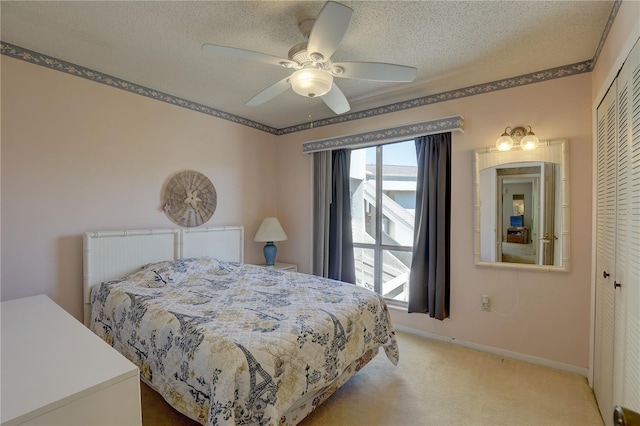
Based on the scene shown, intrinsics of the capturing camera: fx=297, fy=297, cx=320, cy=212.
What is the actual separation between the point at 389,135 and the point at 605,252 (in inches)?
80.3

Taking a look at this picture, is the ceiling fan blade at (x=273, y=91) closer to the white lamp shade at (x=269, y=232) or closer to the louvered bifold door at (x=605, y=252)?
the white lamp shade at (x=269, y=232)

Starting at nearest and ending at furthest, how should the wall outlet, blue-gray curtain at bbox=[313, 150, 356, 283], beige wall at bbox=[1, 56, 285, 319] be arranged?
beige wall at bbox=[1, 56, 285, 319] → the wall outlet → blue-gray curtain at bbox=[313, 150, 356, 283]

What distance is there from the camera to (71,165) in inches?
99.0

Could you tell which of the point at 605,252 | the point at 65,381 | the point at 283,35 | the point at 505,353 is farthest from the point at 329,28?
the point at 505,353

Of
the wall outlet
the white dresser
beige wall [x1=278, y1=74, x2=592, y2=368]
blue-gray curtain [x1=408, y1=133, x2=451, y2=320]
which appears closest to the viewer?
the white dresser

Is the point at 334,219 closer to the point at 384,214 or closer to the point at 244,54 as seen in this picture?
the point at 384,214

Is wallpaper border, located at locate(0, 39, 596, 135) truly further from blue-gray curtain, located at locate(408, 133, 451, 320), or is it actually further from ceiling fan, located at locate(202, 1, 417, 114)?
ceiling fan, located at locate(202, 1, 417, 114)

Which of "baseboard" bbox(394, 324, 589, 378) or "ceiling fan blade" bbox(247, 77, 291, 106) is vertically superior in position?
"ceiling fan blade" bbox(247, 77, 291, 106)

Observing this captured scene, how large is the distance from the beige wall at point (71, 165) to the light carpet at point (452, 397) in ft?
4.37

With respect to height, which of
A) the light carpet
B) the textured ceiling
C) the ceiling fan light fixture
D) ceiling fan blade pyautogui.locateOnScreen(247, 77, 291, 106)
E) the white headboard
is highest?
the textured ceiling

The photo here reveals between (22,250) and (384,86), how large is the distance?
3.36 meters

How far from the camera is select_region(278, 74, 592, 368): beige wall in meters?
2.42

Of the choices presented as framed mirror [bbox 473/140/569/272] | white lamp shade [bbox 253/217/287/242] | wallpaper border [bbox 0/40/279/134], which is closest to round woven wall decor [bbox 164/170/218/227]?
white lamp shade [bbox 253/217/287/242]

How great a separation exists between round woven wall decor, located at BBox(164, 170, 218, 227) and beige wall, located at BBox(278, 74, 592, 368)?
2.24 m
